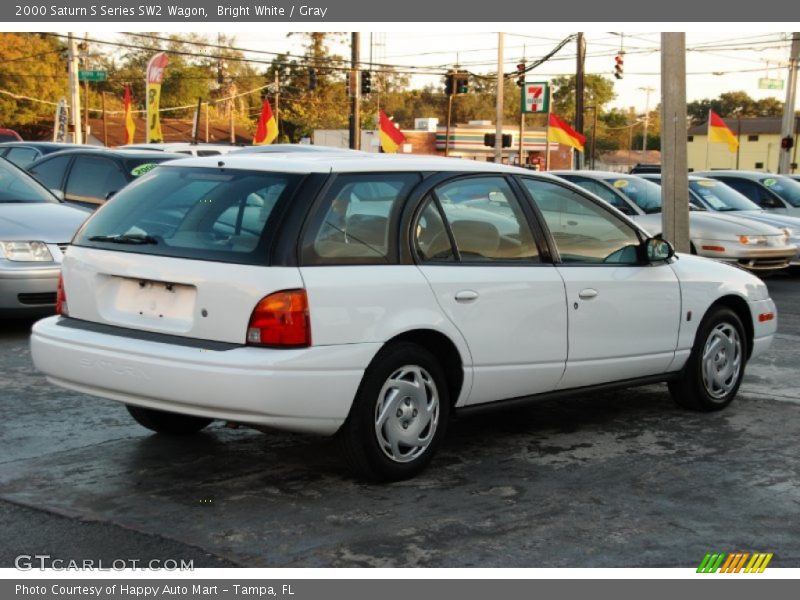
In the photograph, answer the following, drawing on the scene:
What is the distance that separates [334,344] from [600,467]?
1672mm

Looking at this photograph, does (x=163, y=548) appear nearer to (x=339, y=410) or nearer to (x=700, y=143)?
(x=339, y=410)

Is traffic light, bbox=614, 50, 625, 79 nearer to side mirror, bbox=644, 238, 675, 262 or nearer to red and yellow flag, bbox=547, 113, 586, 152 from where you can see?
red and yellow flag, bbox=547, 113, 586, 152

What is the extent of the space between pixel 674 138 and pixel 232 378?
21.9ft

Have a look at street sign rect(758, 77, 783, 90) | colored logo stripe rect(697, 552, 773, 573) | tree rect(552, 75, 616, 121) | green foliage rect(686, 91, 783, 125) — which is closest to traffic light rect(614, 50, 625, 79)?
street sign rect(758, 77, 783, 90)

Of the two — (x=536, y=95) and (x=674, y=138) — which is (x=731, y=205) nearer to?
(x=674, y=138)

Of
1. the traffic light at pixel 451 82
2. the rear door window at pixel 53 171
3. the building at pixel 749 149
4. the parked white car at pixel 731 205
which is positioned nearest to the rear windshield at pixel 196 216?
the rear door window at pixel 53 171

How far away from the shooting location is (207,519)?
16.4ft

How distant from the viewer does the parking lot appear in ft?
15.3

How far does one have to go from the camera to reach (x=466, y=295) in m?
5.80

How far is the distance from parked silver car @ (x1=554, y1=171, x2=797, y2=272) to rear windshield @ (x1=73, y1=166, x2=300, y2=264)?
978 cm

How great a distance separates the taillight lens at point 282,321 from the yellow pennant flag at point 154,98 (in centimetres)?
3394

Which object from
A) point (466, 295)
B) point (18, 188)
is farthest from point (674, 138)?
point (18, 188)

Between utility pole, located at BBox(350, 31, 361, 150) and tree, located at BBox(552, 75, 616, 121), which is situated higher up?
tree, located at BBox(552, 75, 616, 121)

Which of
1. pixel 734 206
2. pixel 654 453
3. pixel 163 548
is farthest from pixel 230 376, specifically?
pixel 734 206
